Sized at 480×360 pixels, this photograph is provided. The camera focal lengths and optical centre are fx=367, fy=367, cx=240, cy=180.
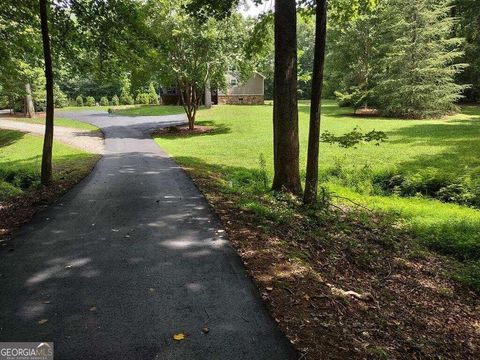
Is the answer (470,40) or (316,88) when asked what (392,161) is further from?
(470,40)

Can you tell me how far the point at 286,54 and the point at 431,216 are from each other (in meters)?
4.97

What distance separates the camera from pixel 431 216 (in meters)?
8.43

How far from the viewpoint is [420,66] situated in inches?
1118

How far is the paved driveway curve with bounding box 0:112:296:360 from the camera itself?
136 inches

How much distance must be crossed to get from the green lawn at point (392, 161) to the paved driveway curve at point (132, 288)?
14.3 ft

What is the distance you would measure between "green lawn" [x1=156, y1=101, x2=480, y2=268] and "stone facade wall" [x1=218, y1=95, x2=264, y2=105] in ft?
61.6

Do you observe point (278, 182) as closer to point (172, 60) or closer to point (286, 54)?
point (286, 54)

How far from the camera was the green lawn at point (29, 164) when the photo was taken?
11336 millimetres

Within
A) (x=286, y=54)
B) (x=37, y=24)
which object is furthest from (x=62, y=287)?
(x=37, y=24)

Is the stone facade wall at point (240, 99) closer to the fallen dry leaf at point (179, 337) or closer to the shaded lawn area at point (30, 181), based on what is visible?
the shaded lawn area at point (30, 181)

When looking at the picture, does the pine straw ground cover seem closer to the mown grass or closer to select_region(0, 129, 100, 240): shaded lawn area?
the mown grass

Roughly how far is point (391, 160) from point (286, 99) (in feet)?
24.8

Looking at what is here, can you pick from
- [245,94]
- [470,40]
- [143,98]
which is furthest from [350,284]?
[143,98]

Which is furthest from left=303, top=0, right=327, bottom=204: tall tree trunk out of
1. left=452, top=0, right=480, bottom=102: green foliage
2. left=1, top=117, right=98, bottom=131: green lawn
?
left=452, top=0, right=480, bottom=102: green foliage
